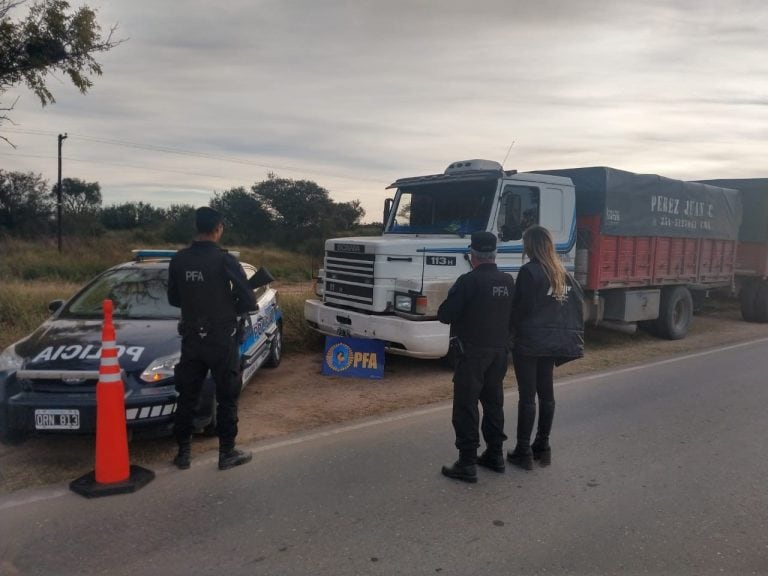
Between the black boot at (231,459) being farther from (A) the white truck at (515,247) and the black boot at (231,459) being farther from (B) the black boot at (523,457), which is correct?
(A) the white truck at (515,247)

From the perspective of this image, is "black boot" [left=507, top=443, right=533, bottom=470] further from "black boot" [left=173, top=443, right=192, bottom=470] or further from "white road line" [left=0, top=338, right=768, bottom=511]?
"black boot" [left=173, top=443, right=192, bottom=470]

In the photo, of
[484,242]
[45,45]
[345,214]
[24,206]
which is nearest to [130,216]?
[24,206]

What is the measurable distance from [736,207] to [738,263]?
5.20ft

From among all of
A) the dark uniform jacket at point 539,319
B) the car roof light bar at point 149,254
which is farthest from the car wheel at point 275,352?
the dark uniform jacket at point 539,319

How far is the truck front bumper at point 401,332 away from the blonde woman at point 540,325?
2.72 meters

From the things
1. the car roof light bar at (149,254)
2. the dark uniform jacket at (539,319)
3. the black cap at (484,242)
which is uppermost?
the black cap at (484,242)

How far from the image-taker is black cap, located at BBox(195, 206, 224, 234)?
4.42m

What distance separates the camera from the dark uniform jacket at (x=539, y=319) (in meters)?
4.45

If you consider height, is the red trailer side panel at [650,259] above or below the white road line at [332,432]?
above

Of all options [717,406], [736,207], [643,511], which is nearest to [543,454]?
[643,511]

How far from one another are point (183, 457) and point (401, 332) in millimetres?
3354

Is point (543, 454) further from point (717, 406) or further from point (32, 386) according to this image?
point (32, 386)

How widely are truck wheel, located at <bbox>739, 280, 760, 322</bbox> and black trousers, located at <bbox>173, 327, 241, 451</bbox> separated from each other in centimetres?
1370

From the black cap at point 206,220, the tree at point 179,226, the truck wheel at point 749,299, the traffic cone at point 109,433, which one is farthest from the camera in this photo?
the tree at point 179,226
